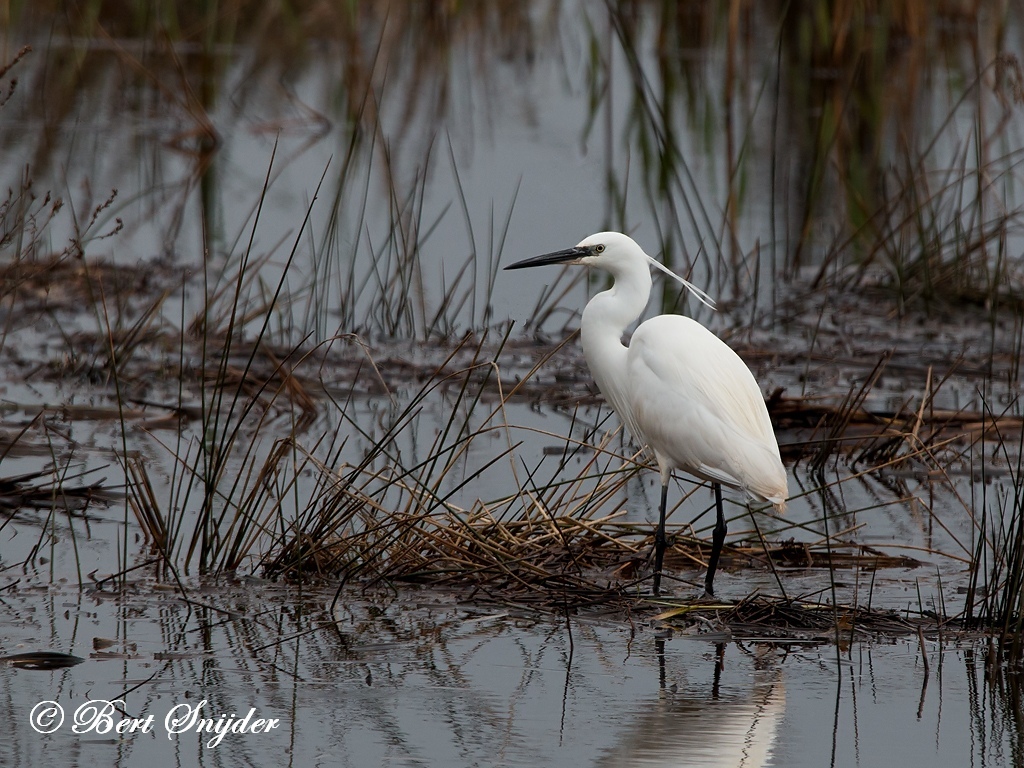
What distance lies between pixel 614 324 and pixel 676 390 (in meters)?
0.31

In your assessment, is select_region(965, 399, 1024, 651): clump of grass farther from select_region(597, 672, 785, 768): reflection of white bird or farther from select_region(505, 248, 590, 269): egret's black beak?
select_region(505, 248, 590, 269): egret's black beak

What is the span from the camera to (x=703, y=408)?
431cm

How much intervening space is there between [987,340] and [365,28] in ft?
28.2

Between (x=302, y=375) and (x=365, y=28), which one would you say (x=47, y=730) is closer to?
(x=302, y=375)

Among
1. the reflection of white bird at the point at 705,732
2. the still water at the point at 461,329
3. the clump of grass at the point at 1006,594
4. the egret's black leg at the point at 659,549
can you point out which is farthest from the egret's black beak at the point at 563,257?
the reflection of white bird at the point at 705,732

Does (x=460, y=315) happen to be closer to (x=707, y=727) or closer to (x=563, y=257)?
(x=563, y=257)

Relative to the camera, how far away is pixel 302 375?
6422 millimetres

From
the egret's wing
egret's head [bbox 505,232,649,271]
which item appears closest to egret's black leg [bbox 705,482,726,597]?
the egret's wing

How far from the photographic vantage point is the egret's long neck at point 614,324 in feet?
14.7

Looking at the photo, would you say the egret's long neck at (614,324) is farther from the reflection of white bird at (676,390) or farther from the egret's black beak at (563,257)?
the egret's black beak at (563,257)

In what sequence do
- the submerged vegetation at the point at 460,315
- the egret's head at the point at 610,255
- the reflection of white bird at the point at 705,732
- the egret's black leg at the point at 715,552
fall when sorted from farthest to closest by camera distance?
the egret's head at the point at 610,255
the submerged vegetation at the point at 460,315
the egret's black leg at the point at 715,552
the reflection of white bird at the point at 705,732

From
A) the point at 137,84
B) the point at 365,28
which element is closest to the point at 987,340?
the point at 137,84

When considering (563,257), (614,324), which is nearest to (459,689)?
(614,324)

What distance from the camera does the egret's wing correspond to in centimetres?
421
